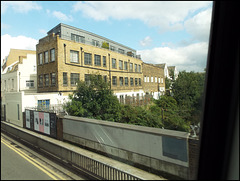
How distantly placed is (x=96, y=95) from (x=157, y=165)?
530 cm

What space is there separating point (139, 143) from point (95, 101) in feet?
13.5

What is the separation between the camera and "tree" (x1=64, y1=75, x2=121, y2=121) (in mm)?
8368

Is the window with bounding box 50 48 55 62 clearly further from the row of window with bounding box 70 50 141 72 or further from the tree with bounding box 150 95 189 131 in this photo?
the tree with bounding box 150 95 189 131

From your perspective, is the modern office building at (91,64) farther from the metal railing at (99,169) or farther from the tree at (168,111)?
the metal railing at (99,169)

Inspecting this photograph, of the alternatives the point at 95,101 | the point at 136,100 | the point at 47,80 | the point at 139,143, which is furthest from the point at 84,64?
the point at 139,143

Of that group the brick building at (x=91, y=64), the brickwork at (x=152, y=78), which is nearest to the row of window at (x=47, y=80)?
the brick building at (x=91, y=64)

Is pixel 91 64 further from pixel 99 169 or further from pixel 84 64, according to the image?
pixel 99 169

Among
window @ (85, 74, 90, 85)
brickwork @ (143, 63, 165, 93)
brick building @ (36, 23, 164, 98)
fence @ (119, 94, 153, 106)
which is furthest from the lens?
window @ (85, 74, 90, 85)

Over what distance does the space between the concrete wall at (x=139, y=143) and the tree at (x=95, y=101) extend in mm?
1028

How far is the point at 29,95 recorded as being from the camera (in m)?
12.9

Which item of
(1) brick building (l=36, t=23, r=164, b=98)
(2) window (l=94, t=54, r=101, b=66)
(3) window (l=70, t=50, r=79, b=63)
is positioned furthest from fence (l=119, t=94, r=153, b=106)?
(3) window (l=70, t=50, r=79, b=63)

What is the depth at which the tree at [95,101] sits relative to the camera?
27.5 feet

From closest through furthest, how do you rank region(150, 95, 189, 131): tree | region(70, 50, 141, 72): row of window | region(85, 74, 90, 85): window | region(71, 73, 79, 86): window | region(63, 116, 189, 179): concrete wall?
1. region(63, 116, 189, 179): concrete wall
2. region(150, 95, 189, 131): tree
3. region(85, 74, 90, 85): window
4. region(71, 73, 79, 86): window
5. region(70, 50, 141, 72): row of window

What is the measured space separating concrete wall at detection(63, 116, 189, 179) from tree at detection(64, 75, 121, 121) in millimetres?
1028
